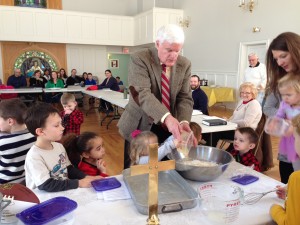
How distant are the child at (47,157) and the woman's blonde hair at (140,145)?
0.34 meters

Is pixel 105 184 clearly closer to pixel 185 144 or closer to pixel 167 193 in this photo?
pixel 167 193

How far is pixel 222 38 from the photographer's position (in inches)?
328

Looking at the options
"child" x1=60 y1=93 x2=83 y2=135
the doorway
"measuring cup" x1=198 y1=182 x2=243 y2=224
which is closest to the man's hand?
"measuring cup" x1=198 y1=182 x2=243 y2=224

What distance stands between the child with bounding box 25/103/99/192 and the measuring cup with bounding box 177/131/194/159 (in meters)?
0.48

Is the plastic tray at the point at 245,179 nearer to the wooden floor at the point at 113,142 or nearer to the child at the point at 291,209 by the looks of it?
the child at the point at 291,209

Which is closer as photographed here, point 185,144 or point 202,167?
point 202,167

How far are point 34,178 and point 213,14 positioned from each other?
27.8ft

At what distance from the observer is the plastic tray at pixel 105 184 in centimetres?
124

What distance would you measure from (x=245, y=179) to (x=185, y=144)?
0.34m

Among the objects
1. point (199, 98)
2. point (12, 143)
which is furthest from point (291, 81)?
point (199, 98)

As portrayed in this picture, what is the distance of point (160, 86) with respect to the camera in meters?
1.74

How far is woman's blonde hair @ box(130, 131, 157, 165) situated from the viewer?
1.66 meters

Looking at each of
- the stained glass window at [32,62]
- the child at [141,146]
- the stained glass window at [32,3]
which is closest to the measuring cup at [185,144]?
the child at [141,146]

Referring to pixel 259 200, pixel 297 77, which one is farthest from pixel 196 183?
pixel 297 77
